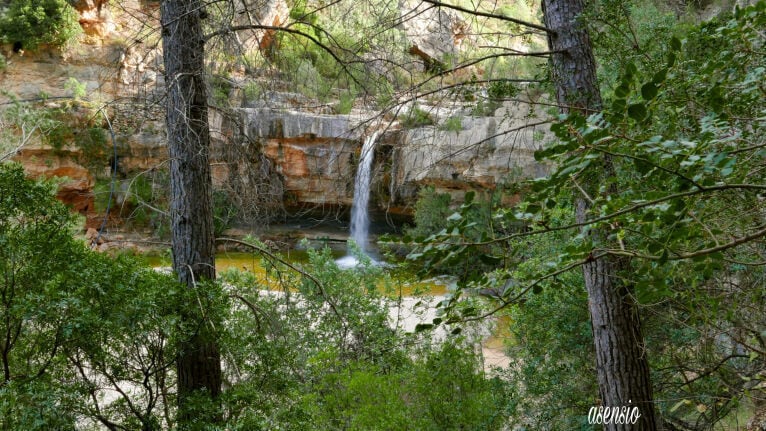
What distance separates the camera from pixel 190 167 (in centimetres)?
386

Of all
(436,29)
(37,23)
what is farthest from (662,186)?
(37,23)

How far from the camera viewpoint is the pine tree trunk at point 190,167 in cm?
376

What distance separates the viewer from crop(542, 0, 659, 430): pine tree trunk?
333 cm

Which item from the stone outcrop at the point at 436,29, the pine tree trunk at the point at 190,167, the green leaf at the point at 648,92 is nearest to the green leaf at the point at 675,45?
the green leaf at the point at 648,92

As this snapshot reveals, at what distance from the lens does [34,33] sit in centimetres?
1315

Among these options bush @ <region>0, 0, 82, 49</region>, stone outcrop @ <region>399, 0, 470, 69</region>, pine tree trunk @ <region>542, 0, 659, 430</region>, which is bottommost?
pine tree trunk @ <region>542, 0, 659, 430</region>

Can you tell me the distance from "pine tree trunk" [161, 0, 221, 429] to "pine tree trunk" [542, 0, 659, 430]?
7.43 ft

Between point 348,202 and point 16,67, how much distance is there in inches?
330

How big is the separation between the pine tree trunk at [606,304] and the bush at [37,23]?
502 inches

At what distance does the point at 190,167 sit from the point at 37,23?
12.1 metres

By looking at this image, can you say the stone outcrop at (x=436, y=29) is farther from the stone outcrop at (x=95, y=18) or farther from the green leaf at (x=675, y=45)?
the stone outcrop at (x=95, y=18)

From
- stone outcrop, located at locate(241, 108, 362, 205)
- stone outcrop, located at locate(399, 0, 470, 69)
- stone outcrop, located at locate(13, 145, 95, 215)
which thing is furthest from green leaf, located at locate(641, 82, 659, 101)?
stone outcrop, located at locate(13, 145, 95, 215)

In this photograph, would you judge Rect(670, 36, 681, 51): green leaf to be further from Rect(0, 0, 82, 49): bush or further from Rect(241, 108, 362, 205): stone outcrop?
Rect(0, 0, 82, 49): bush

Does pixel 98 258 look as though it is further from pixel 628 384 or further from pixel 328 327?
pixel 628 384
